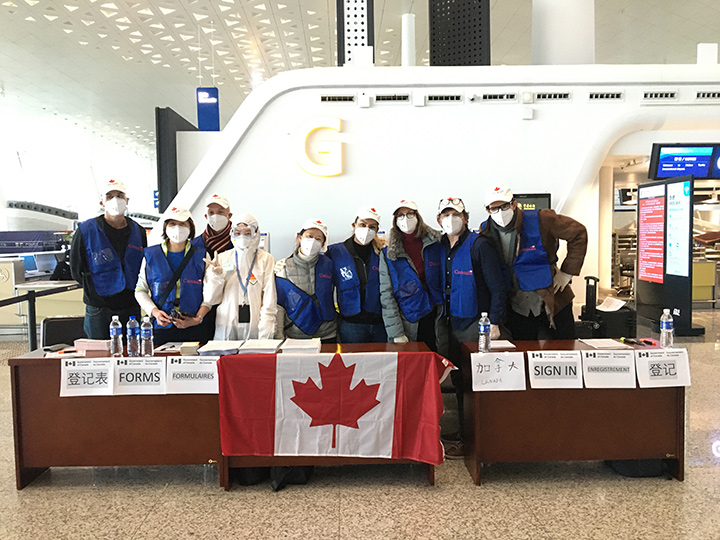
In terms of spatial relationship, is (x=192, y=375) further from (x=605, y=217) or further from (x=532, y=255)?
(x=605, y=217)

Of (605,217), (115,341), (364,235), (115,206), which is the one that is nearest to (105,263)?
(115,206)

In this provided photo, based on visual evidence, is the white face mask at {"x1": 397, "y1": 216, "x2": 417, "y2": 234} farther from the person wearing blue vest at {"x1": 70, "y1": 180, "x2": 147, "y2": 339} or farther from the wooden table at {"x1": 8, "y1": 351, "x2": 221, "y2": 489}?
the person wearing blue vest at {"x1": 70, "y1": 180, "x2": 147, "y2": 339}

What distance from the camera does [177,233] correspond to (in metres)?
3.39

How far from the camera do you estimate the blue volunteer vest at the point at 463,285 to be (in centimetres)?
348

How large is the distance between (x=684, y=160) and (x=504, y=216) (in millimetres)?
4645

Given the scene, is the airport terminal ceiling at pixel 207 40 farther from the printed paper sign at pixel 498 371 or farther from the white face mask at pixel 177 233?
the printed paper sign at pixel 498 371

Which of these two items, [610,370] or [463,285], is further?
[463,285]

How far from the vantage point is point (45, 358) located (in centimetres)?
293

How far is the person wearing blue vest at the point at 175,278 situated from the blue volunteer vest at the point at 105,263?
47 cm

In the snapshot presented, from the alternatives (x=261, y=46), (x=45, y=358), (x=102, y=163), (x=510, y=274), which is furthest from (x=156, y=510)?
(x=102, y=163)

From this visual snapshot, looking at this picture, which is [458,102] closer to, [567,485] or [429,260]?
[429,260]

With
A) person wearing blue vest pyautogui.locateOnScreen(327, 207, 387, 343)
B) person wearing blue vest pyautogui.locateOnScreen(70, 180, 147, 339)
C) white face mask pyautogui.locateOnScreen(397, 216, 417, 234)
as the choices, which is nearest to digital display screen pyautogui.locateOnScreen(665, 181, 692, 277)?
white face mask pyautogui.locateOnScreen(397, 216, 417, 234)

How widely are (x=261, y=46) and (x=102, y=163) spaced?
54.1 feet

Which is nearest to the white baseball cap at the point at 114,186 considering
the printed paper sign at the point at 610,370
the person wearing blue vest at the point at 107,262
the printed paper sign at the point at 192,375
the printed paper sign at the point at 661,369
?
the person wearing blue vest at the point at 107,262
